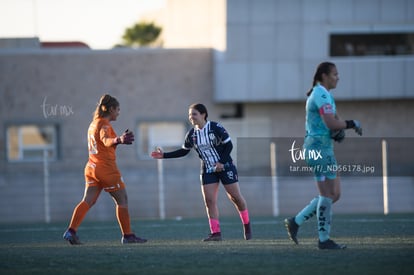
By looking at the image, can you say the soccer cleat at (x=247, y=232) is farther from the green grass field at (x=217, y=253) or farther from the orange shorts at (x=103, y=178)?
the orange shorts at (x=103, y=178)

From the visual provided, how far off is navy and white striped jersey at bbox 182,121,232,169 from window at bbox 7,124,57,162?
19.4 metres

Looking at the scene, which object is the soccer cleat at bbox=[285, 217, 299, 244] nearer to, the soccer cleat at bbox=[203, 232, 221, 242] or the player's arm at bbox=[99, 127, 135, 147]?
the soccer cleat at bbox=[203, 232, 221, 242]

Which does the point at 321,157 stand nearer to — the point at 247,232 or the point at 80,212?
the point at 247,232

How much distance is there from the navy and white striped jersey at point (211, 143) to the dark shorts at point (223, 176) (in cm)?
11

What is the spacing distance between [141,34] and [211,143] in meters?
42.3

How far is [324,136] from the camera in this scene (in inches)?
356

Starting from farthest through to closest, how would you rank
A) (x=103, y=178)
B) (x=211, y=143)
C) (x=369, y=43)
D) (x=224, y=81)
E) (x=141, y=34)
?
(x=141, y=34) < (x=369, y=43) < (x=224, y=81) < (x=211, y=143) < (x=103, y=178)

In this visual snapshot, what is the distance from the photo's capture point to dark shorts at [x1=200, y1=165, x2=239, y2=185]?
1059cm

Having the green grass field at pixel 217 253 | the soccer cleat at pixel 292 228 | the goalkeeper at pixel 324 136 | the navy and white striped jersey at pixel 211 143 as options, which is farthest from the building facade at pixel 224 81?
the goalkeeper at pixel 324 136

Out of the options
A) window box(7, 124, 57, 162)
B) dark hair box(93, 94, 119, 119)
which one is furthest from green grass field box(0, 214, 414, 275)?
window box(7, 124, 57, 162)

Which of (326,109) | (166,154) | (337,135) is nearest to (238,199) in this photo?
(166,154)

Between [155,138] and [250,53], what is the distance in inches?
175

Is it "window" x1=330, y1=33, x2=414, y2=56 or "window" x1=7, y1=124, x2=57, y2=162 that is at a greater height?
"window" x1=330, y1=33, x2=414, y2=56

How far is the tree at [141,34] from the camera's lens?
5141cm
